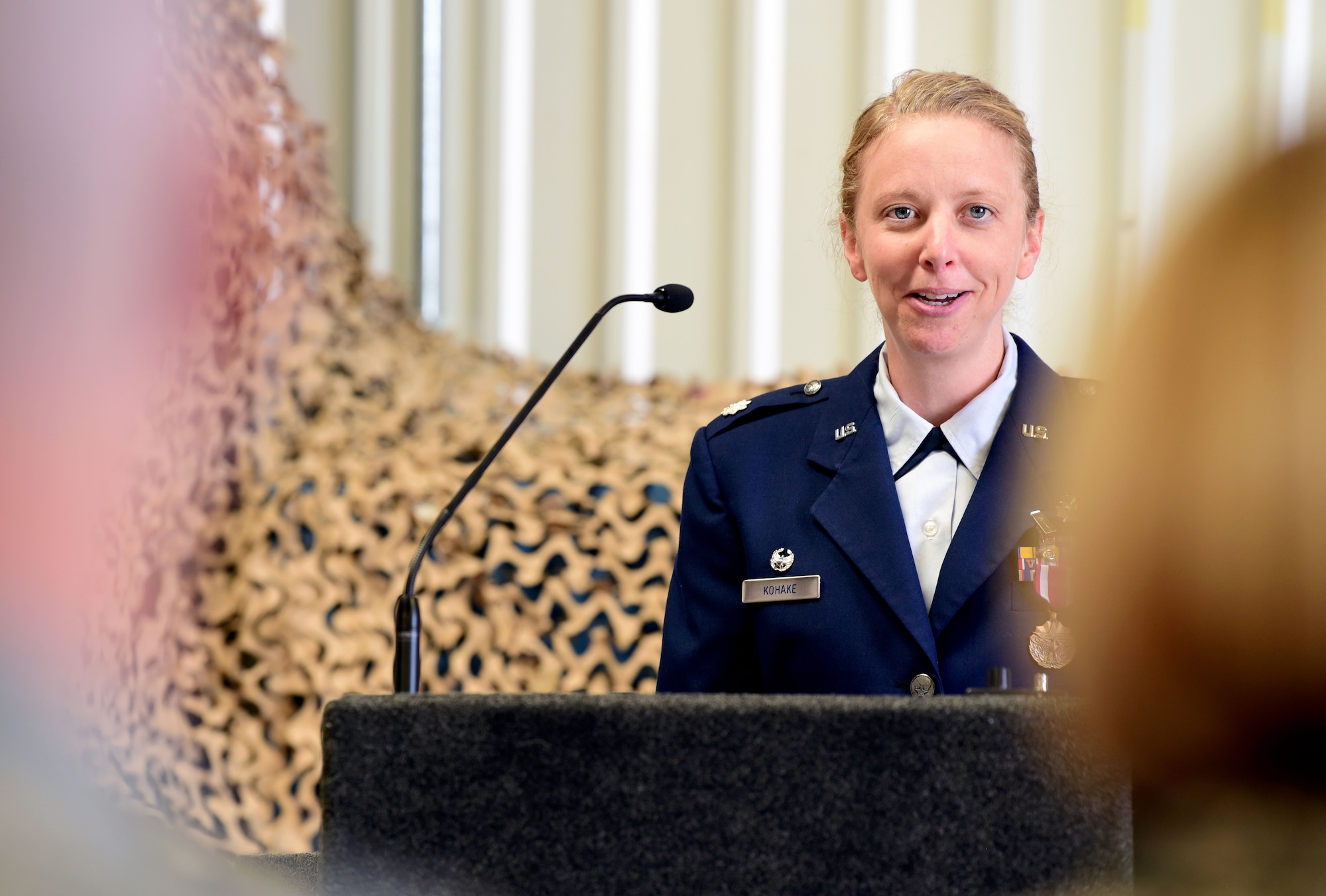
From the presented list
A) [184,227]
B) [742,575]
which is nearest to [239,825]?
[184,227]

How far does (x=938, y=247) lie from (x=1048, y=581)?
1.27 ft

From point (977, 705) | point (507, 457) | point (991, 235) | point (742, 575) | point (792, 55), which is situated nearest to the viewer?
point (977, 705)

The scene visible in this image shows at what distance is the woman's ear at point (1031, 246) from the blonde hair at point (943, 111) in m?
0.01

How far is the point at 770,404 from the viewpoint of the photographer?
177 cm

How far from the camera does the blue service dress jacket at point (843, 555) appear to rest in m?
1.40

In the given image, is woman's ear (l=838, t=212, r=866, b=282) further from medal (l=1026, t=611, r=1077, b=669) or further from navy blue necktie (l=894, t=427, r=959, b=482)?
medal (l=1026, t=611, r=1077, b=669)

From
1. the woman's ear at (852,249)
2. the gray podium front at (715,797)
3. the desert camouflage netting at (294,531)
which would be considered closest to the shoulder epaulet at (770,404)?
the woman's ear at (852,249)

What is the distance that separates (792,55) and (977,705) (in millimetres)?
2902

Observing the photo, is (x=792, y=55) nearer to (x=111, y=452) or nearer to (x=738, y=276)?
(x=738, y=276)

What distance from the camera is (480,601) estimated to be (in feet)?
8.64

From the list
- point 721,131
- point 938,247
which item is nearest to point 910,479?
point 938,247

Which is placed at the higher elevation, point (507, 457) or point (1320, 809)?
point (507, 457)

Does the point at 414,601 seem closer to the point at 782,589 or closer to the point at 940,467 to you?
the point at 782,589

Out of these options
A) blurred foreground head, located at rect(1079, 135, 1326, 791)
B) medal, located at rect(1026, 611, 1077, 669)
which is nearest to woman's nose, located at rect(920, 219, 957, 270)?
medal, located at rect(1026, 611, 1077, 669)
